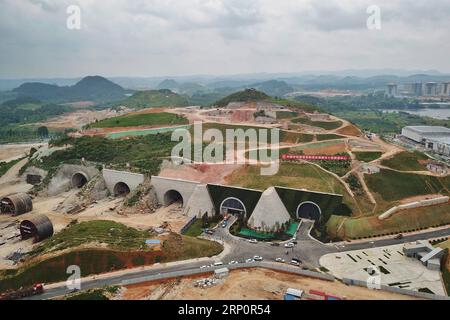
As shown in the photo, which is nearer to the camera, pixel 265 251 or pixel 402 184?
pixel 265 251

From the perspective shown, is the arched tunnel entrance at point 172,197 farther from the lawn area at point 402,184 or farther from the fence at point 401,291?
the fence at point 401,291

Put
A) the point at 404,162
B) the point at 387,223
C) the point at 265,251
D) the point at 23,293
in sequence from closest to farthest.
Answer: the point at 23,293, the point at 265,251, the point at 387,223, the point at 404,162

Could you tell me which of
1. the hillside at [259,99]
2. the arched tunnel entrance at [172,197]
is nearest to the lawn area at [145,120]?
the hillside at [259,99]

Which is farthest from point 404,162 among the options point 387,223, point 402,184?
point 387,223

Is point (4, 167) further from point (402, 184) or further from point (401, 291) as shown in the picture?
point (401, 291)

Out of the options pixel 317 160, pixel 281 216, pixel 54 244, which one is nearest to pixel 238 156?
pixel 317 160

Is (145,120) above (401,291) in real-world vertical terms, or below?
above

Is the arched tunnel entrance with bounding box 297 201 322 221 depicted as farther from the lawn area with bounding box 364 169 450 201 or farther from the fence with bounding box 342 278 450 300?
the fence with bounding box 342 278 450 300
